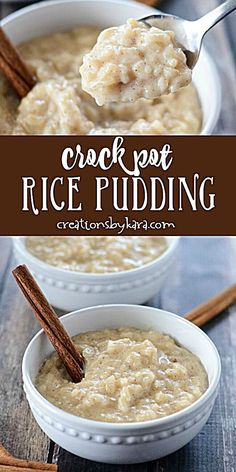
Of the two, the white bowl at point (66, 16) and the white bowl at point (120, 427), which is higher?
the white bowl at point (66, 16)

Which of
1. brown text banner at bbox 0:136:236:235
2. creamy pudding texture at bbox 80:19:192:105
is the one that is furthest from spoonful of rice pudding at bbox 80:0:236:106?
brown text banner at bbox 0:136:236:235

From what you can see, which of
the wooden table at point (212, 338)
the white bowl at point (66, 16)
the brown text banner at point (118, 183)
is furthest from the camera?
the white bowl at point (66, 16)

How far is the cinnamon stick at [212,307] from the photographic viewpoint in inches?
70.4

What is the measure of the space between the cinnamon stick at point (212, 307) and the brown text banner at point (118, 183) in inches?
8.2

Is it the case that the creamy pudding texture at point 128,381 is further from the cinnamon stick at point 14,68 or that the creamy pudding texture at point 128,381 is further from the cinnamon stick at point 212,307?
the cinnamon stick at point 14,68

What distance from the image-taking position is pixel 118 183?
1614 mm

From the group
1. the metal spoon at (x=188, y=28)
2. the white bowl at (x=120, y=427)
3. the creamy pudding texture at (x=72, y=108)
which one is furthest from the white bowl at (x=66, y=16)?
the white bowl at (x=120, y=427)

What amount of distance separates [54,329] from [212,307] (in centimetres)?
40

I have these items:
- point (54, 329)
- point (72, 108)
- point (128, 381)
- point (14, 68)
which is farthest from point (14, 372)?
point (14, 68)

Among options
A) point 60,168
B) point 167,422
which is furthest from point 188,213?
point 167,422

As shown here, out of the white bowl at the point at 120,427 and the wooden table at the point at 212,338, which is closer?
the white bowl at the point at 120,427

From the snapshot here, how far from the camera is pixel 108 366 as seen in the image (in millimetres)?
1472

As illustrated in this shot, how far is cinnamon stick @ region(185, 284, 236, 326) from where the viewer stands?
5.87 ft

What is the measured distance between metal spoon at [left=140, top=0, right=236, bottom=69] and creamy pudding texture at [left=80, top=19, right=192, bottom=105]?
0.04 metres
